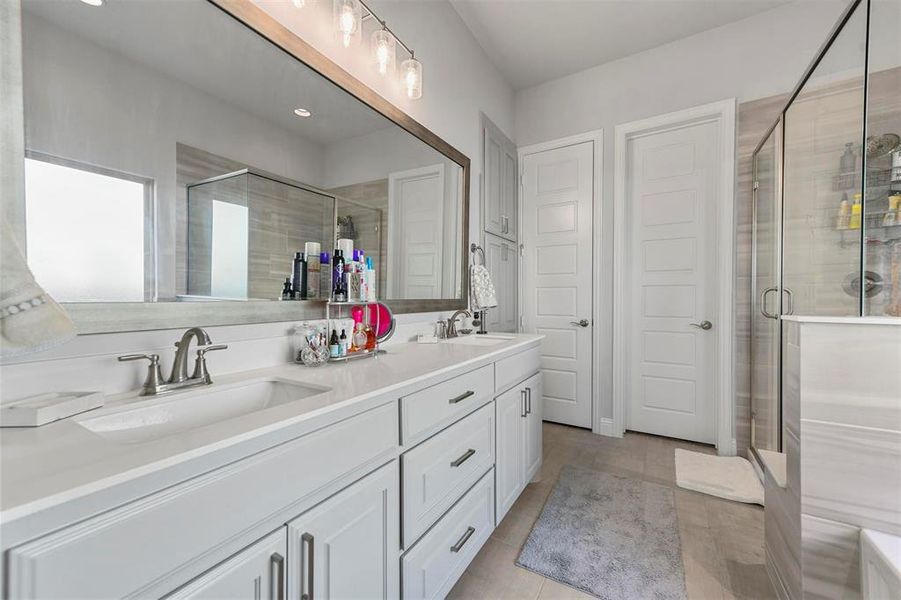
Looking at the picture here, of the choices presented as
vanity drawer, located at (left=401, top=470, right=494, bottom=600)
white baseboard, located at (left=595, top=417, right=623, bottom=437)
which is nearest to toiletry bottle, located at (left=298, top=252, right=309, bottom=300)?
vanity drawer, located at (left=401, top=470, right=494, bottom=600)

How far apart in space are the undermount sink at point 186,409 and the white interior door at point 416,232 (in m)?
0.84

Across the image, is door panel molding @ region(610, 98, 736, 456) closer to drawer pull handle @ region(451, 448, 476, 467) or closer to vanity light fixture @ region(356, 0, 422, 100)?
vanity light fixture @ region(356, 0, 422, 100)

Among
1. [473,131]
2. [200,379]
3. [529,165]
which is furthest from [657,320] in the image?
[200,379]

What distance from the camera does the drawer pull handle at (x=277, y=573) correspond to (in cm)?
70

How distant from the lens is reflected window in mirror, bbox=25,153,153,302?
0.80 meters

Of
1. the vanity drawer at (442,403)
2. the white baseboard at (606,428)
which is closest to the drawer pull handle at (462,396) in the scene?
the vanity drawer at (442,403)

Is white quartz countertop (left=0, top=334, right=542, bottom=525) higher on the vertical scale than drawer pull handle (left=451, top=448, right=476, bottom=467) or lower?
higher

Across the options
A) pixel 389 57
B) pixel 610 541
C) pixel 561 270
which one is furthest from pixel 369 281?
pixel 561 270

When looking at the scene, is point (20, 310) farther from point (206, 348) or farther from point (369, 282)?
A: point (369, 282)

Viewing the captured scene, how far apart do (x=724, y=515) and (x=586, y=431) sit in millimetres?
1182

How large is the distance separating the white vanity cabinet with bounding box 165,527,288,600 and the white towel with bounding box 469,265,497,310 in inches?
76.4

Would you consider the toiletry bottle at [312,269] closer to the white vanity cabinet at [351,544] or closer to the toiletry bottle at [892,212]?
the white vanity cabinet at [351,544]

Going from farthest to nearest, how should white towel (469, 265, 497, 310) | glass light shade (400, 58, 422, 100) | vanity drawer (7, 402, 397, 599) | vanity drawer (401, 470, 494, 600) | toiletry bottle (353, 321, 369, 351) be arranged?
white towel (469, 265, 497, 310) < glass light shade (400, 58, 422, 100) < toiletry bottle (353, 321, 369, 351) < vanity drawer (401, 470, 494, 600) < vanity drawer (7, 402, 397, 599)

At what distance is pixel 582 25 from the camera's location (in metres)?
2.57
